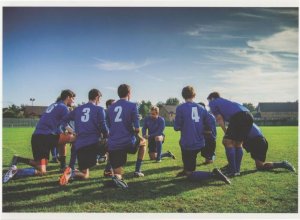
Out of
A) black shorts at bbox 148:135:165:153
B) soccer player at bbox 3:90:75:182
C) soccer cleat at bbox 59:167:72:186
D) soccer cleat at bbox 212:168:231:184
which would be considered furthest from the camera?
black shorts at bbox 148:135:165:153

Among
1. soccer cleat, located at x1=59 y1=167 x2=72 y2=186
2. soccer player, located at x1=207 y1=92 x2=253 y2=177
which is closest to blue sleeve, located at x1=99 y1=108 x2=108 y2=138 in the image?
soccer cleat, located at x1=59 y1=167 x2=72 y2=186

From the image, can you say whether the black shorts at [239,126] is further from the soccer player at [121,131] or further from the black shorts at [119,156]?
the black shorts at [119,156]

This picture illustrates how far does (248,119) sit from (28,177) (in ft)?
15.4

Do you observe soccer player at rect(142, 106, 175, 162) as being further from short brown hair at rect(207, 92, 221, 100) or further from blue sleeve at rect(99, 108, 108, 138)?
blue sleeve at rect(99, 108, 108, 138)

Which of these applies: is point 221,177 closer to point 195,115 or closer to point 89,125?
point 195,115

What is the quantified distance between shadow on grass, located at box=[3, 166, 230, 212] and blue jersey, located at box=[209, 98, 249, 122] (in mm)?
1439

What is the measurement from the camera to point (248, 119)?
21.7ft

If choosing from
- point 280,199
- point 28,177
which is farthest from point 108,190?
point 280,199

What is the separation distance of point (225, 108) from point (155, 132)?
3.01m

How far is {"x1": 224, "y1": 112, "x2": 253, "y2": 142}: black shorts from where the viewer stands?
6.61 meters

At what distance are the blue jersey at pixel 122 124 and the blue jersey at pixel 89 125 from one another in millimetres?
312

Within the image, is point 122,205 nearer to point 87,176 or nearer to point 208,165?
point 87,176

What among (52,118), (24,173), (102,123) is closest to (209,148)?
(102,123)

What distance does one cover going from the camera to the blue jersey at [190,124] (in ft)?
21.1
